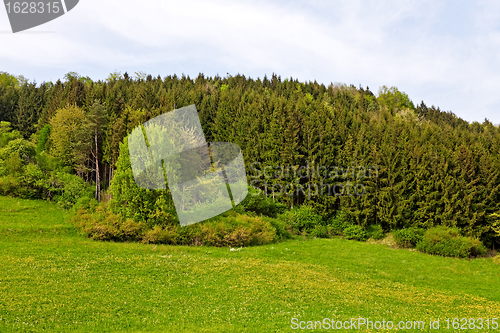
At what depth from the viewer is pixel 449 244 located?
1286 inches

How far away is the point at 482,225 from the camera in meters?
35.5

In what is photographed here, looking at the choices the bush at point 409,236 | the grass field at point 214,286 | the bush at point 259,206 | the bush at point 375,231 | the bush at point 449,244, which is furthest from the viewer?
the bush at point 375,231

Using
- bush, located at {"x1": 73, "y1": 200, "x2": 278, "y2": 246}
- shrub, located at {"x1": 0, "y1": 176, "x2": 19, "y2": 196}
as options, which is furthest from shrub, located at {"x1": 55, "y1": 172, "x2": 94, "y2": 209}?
bush, located at {"x1": 73, "y1": 200, "x2": 278, "y2": 246}

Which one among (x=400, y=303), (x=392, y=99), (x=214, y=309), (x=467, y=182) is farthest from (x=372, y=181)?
(x=392, y=99)

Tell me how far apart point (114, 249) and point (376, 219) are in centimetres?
2898

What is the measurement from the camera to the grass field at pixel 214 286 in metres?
13.2

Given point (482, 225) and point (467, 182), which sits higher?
point (467, 182)

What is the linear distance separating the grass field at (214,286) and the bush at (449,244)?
5.77 ft

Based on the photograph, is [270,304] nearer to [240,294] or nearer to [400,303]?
[240,294]

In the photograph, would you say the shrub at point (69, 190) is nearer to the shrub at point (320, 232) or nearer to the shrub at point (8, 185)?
the shrub at point (8, 185)

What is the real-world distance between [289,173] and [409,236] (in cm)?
1657

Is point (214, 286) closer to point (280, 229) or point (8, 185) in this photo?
point (280, 229)

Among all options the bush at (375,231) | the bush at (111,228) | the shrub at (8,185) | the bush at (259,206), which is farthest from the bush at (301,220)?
the shrub at (8,185)

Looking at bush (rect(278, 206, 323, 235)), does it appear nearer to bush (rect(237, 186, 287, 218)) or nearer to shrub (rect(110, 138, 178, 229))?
bush (rect(237, 186, 287, 218))
